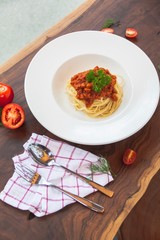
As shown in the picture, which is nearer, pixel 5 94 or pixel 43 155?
pixel 43 155

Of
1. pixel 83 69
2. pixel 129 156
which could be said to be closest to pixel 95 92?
pixel 83 69

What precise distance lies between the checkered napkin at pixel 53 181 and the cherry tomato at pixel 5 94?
24 centimetres

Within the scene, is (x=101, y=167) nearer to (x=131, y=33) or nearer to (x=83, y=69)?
(x=83, y=69)

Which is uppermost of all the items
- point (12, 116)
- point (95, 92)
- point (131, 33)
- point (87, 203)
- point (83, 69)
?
point (131, 33)

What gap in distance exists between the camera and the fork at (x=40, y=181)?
1250mm

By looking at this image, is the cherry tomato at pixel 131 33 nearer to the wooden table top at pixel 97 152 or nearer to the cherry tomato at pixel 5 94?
the wooden table top at pixel 97 152

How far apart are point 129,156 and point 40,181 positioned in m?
0.39

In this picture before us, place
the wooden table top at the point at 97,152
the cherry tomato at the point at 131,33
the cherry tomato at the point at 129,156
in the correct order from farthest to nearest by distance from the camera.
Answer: the cherry tomato at the point at 131,33, the cherry tomato at the point at 129,156, the wooden table top at the point at 97,152

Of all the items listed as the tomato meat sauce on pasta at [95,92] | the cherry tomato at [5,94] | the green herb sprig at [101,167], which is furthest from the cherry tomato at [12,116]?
the green herb sprig at [101,167]

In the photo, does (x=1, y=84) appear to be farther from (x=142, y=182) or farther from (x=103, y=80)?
(x=142, y=182)

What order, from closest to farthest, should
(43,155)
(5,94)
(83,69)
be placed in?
(43,155)
(5,94)
(83,69)

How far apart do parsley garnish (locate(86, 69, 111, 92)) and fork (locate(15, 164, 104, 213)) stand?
484 millimetres

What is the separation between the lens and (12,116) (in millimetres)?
1443

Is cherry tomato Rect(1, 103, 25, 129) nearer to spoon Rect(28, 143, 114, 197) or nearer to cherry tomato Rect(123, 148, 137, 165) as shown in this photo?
spoon Rect(28, 143, 114, 197)
